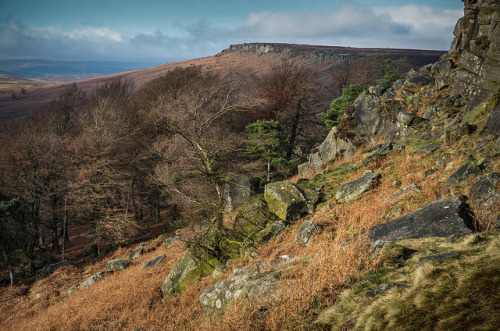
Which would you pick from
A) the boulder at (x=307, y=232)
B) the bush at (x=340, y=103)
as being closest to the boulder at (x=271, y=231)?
the boulder at (x=307, y=232)

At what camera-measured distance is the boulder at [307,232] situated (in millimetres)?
8773

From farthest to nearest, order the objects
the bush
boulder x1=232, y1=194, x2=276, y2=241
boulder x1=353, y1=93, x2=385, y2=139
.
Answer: the bush → boulder x1=353, y1=93, x2=385, y2=139 → boulder x1=232, y1=194, x2=276, y2=241

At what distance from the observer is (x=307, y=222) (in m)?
9.38

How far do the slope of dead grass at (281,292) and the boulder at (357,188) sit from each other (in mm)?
327

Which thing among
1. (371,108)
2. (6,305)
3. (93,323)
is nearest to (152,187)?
(6,305)

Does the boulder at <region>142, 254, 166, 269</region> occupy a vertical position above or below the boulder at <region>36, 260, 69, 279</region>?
above

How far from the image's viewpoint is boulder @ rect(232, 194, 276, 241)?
11766mm

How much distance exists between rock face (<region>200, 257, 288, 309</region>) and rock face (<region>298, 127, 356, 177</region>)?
14195 millimetres

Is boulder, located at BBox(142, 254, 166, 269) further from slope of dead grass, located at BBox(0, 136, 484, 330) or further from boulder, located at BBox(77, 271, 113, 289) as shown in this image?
boulder, located at BBox(77, 271, 113, 289)

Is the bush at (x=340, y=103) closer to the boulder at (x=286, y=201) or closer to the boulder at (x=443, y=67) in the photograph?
the boulder at (x=443, y=67)

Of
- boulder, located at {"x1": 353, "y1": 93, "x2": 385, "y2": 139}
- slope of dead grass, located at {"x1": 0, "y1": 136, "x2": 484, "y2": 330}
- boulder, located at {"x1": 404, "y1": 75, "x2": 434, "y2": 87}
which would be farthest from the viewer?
boulder, located at {"x1": 353, "y1": 93, "x2": 385, "y2": 139}

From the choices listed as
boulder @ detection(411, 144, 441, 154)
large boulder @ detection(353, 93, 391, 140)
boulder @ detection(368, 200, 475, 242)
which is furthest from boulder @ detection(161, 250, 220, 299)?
large boulder @ detection(353, 93, 391, 140)

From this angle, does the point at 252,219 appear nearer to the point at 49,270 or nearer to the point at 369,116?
the point at 369,116

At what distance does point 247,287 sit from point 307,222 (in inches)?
171
